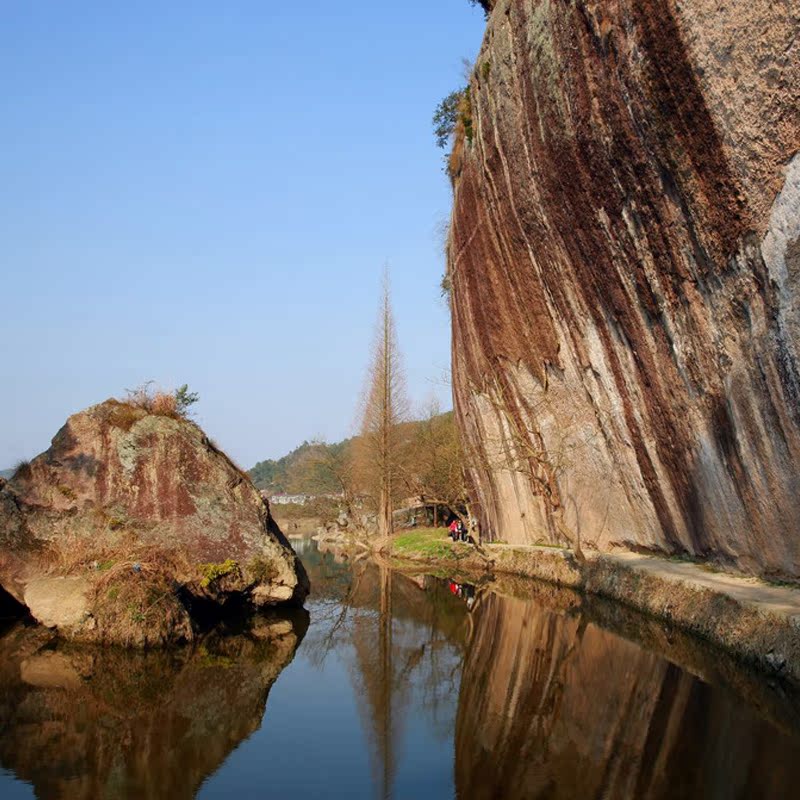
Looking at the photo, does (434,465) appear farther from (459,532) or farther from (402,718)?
(402,718)

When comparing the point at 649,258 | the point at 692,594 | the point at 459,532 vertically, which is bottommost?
the point at 692,594

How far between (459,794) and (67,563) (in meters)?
10.2

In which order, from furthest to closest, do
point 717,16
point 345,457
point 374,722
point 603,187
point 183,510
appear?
point 345,457 < point 183,510 < point 603,187 < point 717,16 < point 374,722

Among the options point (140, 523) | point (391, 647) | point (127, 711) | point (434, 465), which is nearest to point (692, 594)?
point (391, 647)

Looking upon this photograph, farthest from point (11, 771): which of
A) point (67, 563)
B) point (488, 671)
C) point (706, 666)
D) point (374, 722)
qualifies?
point (706, 666)

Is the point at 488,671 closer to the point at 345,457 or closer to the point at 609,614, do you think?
the point at 609,614

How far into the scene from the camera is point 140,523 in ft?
54.6

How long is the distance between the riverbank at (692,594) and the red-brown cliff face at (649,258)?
2.48ft

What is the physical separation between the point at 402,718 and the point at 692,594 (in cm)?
651

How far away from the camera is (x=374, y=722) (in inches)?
393

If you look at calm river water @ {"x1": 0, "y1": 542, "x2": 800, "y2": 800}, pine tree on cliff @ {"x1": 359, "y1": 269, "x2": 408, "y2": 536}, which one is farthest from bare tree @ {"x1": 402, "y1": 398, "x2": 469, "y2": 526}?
calm river water @ {"x1": 0, "y1": 542, "x2": 800, "y2": 800}

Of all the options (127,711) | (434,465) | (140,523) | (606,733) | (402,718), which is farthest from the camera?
(434,465)

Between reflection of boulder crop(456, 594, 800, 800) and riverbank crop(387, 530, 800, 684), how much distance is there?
1.07 m

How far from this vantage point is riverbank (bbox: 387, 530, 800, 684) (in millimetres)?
10945
